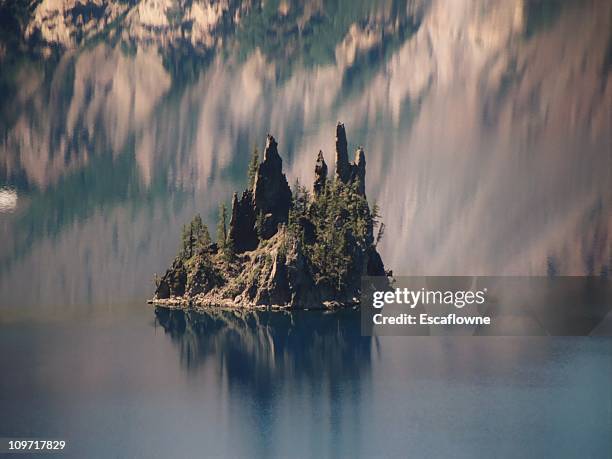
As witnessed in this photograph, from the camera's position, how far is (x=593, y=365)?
148 metres

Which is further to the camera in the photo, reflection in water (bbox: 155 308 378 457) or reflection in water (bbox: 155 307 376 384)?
reflection in water (bbox: 155 307 376 384)

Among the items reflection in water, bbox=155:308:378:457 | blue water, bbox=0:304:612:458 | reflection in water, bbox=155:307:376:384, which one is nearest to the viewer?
blue water, bbox=0:304:612:458

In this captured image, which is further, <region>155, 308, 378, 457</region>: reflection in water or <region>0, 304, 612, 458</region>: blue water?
<region>155, 308, 378, 457</region>: reflection in water

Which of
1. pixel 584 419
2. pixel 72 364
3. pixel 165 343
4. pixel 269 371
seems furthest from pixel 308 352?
pixel 584 419

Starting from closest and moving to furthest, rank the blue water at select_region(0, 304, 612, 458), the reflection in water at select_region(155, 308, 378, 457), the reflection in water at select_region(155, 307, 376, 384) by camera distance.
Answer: the blue water at select_region(0, 304, 612, 458), the reflection in water at select_region(155, 308, 378, 457), the reflection in water at select_region(155, 307, 376, 384)

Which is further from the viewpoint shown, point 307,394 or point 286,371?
point 286,371

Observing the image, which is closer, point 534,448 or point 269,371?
point 534,448

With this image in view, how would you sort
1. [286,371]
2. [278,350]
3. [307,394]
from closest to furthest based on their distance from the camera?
1. [307,394]
2. [286,371]
3. [278,350]

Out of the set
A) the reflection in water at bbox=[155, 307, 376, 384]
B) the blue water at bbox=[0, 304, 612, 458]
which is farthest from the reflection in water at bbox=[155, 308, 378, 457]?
the blue water at bbox=[0, 304, 612, 458]

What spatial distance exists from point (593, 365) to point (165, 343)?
75796 mm

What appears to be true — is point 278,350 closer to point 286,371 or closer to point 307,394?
point 286,371

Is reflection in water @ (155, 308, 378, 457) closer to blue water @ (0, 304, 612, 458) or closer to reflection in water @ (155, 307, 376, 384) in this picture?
reflection in water @ (155, 307, 376, 384)

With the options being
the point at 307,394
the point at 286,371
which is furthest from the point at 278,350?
the point at 307,394

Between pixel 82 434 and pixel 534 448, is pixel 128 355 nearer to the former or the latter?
pixel 82 434
